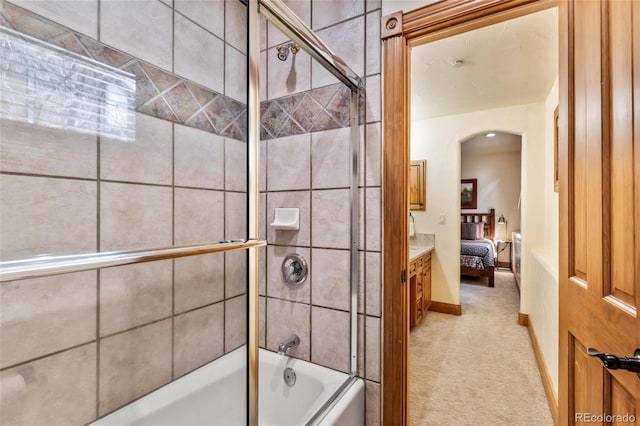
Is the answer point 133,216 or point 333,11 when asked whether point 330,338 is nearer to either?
point 133,216

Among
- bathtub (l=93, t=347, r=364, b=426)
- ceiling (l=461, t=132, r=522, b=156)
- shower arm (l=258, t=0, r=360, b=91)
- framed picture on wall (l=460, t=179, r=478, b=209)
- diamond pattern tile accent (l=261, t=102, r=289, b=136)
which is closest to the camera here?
shower arm (l=258, t=0, r=360, b=91)

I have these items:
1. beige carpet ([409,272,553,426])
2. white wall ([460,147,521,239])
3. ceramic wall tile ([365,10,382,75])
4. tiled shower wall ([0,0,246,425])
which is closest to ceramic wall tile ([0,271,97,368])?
tiled shower wall ([0,0,246,425])

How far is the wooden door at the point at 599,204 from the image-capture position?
0.73 m

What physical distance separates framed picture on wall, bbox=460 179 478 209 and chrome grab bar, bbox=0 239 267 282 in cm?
725

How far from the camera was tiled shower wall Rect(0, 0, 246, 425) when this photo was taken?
0.87m

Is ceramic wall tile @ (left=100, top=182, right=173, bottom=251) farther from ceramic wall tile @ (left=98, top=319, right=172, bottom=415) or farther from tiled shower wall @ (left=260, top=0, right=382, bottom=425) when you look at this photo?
tiled shower wall @ (left=260, top=0, right=382, bottom=425)

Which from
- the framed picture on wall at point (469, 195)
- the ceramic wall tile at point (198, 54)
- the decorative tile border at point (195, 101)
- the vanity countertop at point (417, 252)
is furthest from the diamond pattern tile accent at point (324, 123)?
the framed picture on wall at point (469, 195)

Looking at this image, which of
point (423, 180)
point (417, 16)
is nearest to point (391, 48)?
point (417, 16)

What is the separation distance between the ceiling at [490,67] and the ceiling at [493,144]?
2.03m

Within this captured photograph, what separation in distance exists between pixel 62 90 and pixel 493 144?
6785 mm

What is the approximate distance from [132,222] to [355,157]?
1.00 metres

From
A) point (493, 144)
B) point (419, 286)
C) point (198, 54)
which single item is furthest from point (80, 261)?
point (493, 144)

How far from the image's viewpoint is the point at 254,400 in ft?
2.84

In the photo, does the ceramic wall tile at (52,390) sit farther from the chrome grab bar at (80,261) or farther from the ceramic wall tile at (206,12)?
the ceramic wall tile at (206,12)
